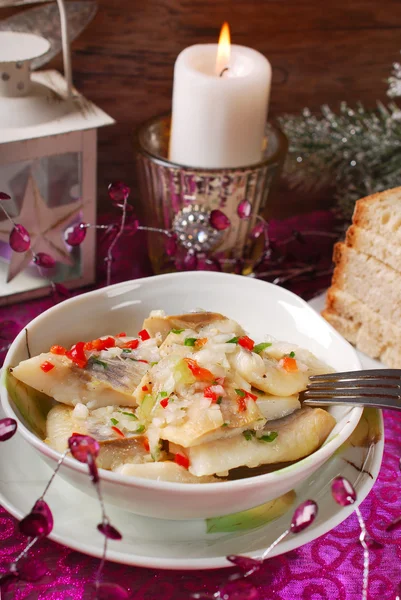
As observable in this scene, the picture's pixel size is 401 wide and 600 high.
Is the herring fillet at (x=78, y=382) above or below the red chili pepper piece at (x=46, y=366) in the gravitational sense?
below

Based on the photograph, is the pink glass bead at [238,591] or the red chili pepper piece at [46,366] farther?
the red chili pepper piece at [46,366]

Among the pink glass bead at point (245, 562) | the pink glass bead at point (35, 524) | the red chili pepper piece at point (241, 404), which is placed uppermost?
the red chili pepper piece at point (241, 404)

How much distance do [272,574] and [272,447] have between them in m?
0.17

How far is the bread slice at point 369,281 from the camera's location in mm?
1374

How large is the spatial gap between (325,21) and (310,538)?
1.41 metres

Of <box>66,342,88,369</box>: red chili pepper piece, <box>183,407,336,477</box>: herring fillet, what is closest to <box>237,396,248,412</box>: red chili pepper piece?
<box>183,407,336,477</box>: herring fillet

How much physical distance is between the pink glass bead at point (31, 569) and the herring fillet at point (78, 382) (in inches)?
8.3

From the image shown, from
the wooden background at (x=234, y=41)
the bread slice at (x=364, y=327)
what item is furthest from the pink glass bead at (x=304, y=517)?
the wooden background at (x=234, y=41)

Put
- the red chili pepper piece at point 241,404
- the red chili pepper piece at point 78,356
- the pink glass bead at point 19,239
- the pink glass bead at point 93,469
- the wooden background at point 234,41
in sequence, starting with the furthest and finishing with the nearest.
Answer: the wooden background at point 234,41
the pink glass bead at point 19,239
the red chili pepper piece at point 78,356
the red chili pepper piece at point 241,404
the pink glass bead at point 93,469

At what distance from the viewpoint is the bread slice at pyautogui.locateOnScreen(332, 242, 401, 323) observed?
4.51 feet

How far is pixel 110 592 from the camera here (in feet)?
2.72

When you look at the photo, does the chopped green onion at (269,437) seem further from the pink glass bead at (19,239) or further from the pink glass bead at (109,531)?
the pink glass bead at (19,239)

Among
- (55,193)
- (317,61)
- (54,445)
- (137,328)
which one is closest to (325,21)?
(317,61)

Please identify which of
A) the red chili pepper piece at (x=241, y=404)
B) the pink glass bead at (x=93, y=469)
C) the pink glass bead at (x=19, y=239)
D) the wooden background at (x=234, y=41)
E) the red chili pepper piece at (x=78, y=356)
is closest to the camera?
the pink glass bead at (x=93, y=469)
